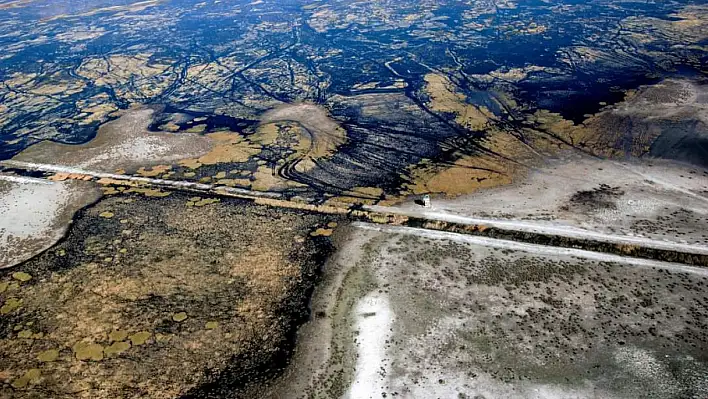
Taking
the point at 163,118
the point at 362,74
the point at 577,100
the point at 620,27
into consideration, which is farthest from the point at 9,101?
the point at 620,27

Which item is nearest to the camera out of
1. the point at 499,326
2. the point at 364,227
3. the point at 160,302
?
the point at 499,326

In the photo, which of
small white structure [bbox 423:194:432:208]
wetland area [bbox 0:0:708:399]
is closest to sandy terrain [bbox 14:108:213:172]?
wetland area [bbox 0:0:708:399]

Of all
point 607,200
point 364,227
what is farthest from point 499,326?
point 607,200

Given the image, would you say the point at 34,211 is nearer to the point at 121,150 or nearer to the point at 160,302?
the point at 121,150

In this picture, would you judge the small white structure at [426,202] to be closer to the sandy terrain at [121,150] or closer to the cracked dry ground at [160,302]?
the cracked dry ground at [160,302]

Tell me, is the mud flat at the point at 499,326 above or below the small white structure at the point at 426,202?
below

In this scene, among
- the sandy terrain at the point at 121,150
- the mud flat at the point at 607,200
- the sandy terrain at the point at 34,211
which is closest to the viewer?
the mud flat at the point at 607,200

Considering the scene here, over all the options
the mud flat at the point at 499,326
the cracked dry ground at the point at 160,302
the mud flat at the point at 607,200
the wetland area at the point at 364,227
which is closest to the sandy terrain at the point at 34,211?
the wetland area at the point at 364,227
